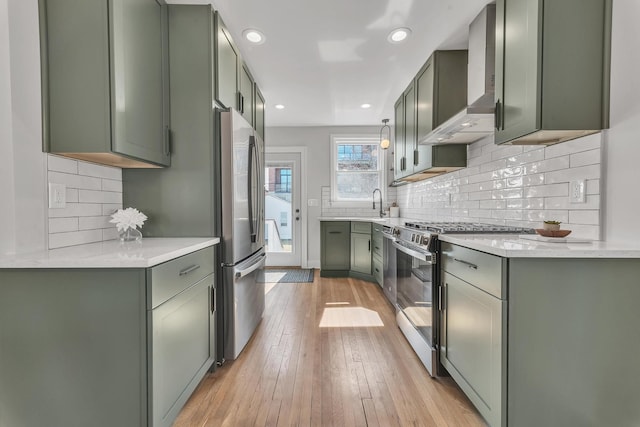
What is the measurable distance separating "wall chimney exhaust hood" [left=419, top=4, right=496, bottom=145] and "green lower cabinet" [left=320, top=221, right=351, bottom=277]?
95.6 inches

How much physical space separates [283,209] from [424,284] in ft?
11.6

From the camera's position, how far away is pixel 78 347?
1.24 m

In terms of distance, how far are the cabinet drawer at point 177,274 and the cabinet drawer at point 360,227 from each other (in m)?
2.72

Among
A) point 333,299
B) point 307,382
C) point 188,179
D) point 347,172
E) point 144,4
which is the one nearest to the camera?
point 144,4

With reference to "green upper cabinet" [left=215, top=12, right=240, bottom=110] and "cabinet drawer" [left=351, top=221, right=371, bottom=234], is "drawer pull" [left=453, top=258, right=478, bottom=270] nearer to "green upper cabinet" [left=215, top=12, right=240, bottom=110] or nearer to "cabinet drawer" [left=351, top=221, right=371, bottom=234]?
"green upper cabinet" [left=215, top=12, right=240, bottom=110]

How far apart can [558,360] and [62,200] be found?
8.00ft

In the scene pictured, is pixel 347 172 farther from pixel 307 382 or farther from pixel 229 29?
pixel 307 382

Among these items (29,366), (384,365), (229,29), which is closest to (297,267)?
(384,365)

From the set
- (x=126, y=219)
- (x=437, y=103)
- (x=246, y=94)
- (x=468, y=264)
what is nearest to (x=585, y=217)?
(x=468, y=264)

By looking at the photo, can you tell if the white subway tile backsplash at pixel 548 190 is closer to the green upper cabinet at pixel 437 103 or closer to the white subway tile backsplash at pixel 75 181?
the green upper cabinet at pixel 437 103

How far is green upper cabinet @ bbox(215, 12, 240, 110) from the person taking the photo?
2.04 m

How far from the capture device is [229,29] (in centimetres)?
234

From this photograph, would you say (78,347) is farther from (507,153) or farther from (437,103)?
(437,103)

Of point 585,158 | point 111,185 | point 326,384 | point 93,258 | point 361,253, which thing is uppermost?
point 585,158
